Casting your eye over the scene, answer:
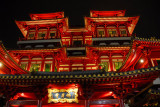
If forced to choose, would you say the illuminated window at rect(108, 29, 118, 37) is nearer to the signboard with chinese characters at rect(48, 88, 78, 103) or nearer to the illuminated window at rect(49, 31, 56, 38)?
the illuminated window at rect(49, 31, 56, 38)

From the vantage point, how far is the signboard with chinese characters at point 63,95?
11.6m

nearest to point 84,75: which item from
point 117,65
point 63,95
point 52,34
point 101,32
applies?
point 63,95

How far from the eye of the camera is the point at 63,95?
11.7 m

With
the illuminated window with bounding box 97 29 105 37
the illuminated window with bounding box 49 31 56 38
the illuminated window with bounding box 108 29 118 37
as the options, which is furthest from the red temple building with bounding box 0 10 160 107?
the illuminated window with bounding box 49 31 56 38

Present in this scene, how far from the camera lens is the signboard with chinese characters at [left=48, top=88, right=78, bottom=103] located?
1156 cm

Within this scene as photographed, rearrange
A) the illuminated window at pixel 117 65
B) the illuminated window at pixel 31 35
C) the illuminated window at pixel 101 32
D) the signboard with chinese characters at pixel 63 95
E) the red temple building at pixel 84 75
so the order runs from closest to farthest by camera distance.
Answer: the red temple building at pixel 84 75 → the signboard with chinese characters at pixel 63 95 → the illuminated window at pixel 117 65 → the illuminated window at pixel 101 32 → the illuminated window at pixel 31 35

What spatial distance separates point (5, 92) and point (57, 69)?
40.3ft

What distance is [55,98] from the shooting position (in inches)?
456

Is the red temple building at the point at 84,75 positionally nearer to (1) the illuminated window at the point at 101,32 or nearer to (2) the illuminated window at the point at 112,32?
(1) the illuminated window at the point at 101,32

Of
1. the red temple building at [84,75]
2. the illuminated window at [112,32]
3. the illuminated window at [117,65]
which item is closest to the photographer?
the red temple building at [84,75]

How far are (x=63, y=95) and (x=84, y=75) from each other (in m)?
2.56

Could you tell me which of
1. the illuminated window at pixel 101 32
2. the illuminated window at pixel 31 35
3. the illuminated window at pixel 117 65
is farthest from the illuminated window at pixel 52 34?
the illuminated window at pixel 117 65

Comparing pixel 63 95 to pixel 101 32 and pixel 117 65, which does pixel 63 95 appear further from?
pixel 101 32

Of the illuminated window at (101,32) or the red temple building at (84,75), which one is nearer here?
the red temple building at (84,75)
